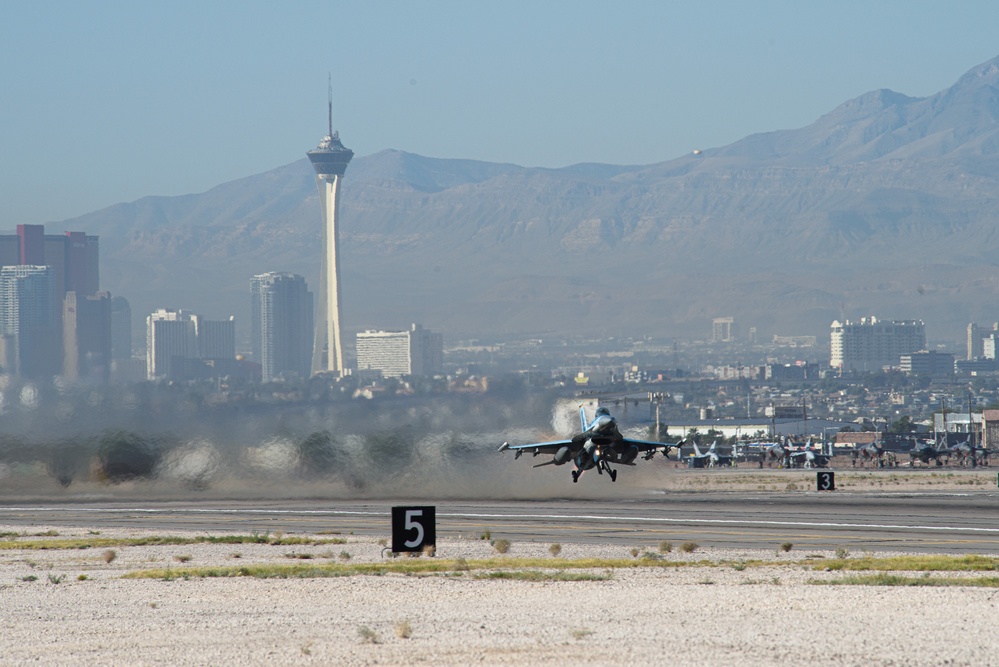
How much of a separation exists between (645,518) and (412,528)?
23.3 metres

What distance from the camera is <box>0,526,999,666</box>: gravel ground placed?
27.2 m

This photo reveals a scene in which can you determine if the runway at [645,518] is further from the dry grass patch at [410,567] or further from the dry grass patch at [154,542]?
the dry grass patch at [410,567]

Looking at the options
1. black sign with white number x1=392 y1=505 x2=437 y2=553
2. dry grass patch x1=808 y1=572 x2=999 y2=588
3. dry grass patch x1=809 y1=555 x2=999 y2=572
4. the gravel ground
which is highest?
black sign with white number x1=392 y1=505 x2=437 y2=553

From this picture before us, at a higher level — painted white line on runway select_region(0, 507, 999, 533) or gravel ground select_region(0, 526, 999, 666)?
gravel ground select_region(0, 526, 999, 666)

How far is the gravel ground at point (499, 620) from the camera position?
27.2 metres

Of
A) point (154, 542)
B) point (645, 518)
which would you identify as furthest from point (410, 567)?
point (645, 518)

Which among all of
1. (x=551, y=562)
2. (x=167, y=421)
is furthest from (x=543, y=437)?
(x=551, y=562)

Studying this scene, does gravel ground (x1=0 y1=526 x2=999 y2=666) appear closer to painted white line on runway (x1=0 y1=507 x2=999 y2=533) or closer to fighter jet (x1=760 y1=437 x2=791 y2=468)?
→ painted white line on runway (x1=0 y1=507 x2=999 y2=533)

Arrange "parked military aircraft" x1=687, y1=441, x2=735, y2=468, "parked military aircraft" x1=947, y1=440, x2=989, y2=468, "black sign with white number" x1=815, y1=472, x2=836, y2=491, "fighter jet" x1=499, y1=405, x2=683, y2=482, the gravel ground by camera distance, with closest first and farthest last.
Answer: the gravel ground
"fighter jet" x1=499, y1=405, x2=683, y2=482
"black sign with white number" x1=815, y1=472, x2=836, y2=491
"parked military aircraft" x1=947, y1=440, x2=989, y2=468
"parked military aircraft" x1=687, y1=441, x2=735, y2=468

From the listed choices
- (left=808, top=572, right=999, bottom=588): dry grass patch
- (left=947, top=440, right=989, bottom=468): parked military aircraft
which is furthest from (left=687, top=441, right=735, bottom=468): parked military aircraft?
(left=808, top=572, right=999, bottom=588): dry grass patch

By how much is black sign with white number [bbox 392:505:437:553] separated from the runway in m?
9.46

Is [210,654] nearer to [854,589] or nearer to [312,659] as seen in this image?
[312,659]

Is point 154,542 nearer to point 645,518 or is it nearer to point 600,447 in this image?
point 600,447

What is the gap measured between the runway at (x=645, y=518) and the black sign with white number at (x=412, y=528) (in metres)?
9.46
